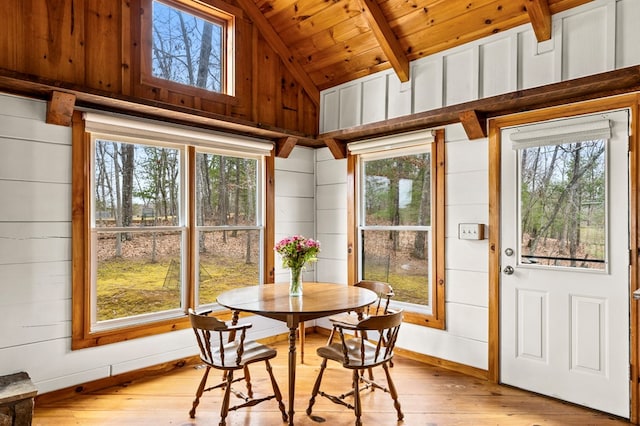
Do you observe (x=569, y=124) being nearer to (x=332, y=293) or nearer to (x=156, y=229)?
(x=332, y=293)

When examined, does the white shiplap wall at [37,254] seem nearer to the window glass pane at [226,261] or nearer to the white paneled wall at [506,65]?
the window glass pane at [226,261]

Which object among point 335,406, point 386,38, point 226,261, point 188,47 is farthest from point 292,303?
point 188,47

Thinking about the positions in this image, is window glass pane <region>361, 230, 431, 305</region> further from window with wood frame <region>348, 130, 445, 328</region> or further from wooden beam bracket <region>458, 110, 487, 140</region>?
wooden beam bracket <region>458, 110, 487, 140</region>

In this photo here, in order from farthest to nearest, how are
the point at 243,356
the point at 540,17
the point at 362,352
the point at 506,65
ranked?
1. the point at 506,65
2. the point at 540,17
3. the point at 243,356
4. the point at 362,352

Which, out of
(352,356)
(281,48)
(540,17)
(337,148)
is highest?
(281,48)

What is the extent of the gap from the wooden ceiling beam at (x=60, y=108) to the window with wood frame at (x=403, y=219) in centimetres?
256

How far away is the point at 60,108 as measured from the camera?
2.85m

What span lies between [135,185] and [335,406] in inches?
93.4

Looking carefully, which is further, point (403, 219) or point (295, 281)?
point (403, 219)

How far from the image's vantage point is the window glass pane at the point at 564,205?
2.81 meters

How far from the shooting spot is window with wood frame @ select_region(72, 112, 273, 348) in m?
3.07

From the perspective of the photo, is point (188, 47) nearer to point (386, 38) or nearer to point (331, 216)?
point (386, 38)

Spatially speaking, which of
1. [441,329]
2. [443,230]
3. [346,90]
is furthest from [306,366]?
[346,90]

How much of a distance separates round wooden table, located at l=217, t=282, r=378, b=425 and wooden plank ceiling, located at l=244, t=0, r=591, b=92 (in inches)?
83.4
